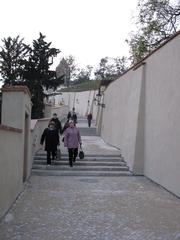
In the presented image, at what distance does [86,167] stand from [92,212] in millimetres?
6662

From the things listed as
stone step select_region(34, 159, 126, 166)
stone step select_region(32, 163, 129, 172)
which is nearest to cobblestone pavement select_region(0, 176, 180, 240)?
stone step select_region(32, 163, 129, 172)

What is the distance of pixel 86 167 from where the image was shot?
16000mm

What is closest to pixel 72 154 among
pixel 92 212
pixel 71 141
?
pixel 71 141

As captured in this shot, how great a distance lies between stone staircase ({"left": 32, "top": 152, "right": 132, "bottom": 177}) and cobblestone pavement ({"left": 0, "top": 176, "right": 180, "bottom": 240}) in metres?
1.58

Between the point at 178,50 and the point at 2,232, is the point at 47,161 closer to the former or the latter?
the point at 178,50

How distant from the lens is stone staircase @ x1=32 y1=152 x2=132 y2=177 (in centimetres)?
1530

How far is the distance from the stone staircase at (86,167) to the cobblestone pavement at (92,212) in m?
1.58

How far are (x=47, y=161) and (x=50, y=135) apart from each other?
93cm

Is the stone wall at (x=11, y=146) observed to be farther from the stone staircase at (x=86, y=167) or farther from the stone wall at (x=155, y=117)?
the stone wall at (x=155, y=117)

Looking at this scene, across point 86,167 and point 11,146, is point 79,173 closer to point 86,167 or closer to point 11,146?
point 86,167

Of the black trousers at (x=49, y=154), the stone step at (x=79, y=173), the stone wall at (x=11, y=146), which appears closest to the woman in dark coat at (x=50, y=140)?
the black trousers at (x=49, y=154)

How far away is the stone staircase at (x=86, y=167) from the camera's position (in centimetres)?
1530

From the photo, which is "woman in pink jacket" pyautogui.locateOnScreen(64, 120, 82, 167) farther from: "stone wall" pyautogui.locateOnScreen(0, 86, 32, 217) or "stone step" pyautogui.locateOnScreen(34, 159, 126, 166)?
"stone wall" pyautogui.locateOnScreen(0, 86, 32, 217)

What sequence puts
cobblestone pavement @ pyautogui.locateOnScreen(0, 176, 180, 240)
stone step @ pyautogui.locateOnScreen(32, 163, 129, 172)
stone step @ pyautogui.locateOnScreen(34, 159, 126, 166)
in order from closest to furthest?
cobblestone pavement @ pyautogui.locateOnScreen(0, 176, 180, 240) < stone step @ pyautogui.locateOnScreen(32, 163, 129, 172) < stone step @ pyautogui.locateOnScreen(34, 159, 126, 166)
